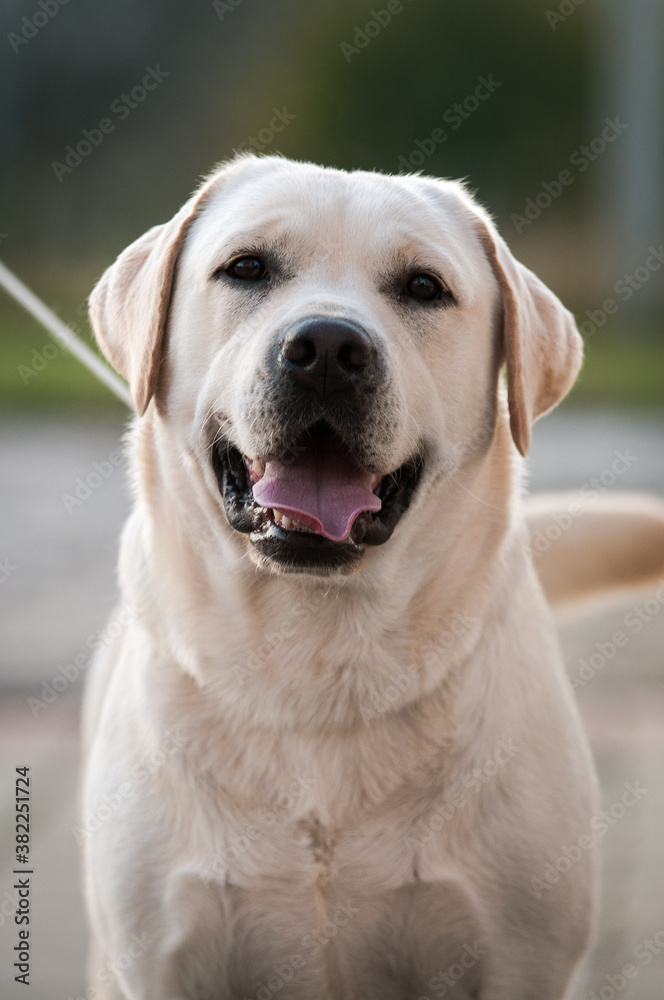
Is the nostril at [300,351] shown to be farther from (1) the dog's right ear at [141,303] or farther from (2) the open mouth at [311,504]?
(1) the dog's right ear at [141,303]

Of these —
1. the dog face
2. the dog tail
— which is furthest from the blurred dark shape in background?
the dog face

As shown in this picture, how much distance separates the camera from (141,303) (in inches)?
109

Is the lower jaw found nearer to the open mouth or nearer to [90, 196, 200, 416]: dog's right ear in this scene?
the open mouth

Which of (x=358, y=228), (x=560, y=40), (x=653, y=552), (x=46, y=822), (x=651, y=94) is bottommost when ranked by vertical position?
(x=46, y=822)

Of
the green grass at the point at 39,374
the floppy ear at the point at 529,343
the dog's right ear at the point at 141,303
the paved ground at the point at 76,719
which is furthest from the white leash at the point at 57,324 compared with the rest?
the green grass at the point at 39,374

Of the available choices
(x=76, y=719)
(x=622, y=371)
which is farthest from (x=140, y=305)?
(x=622, y=371)

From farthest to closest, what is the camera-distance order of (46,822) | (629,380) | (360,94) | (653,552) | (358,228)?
(360,94) → (629,380) → (46,822) → (653,552) → (358,228)

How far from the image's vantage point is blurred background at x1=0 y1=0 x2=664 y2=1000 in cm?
1452

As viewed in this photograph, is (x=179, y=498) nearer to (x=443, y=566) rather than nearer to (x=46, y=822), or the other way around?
(x=443, y=566)

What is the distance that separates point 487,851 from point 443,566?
2.14 feet

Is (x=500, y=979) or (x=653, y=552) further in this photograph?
(x=653, y=552)

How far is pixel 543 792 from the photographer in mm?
2523

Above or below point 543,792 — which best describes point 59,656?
below

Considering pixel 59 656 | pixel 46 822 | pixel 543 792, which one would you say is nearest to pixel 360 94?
pixel 59 656
